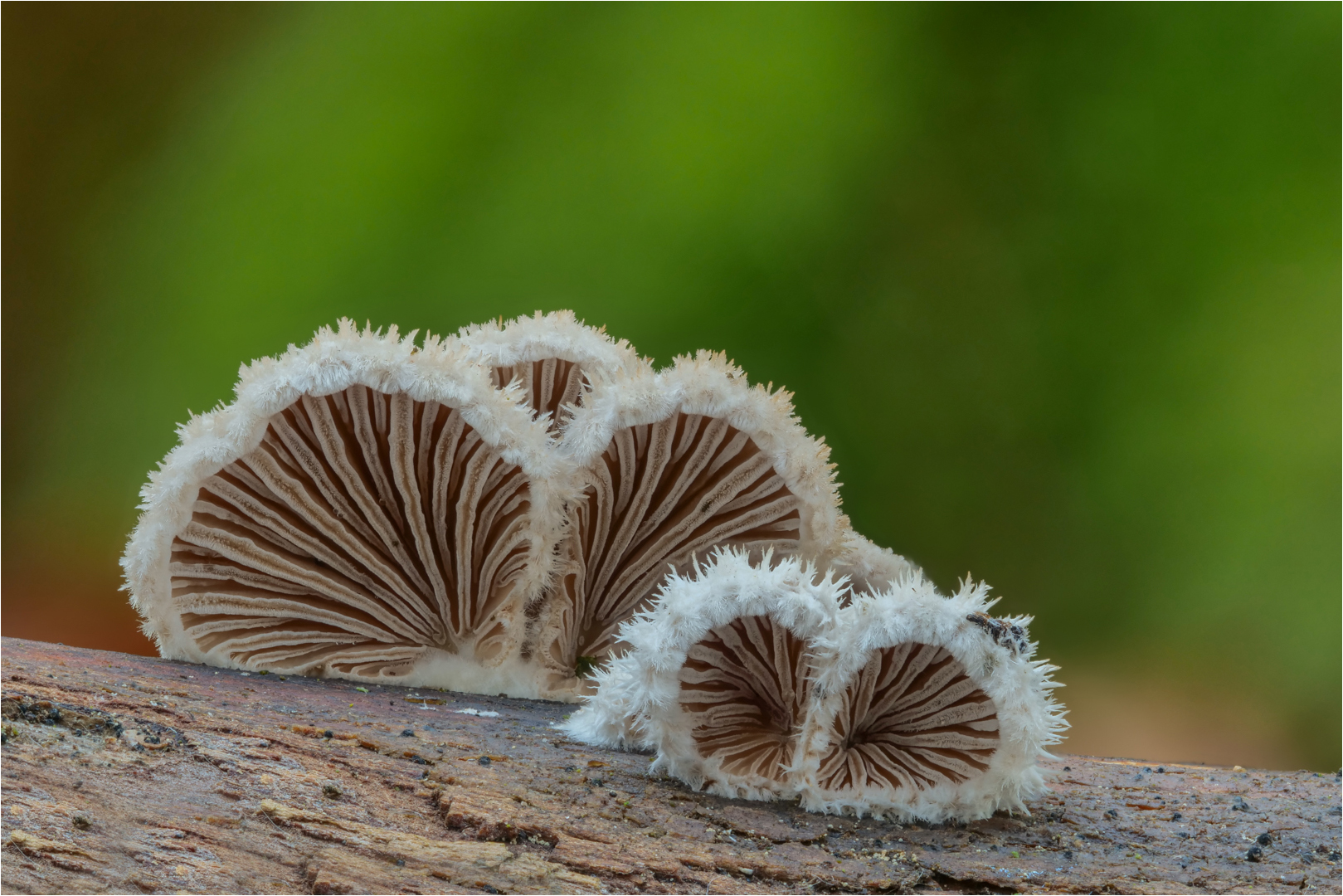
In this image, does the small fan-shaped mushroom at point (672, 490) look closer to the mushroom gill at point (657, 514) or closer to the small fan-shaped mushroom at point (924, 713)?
the mushroom gill at point (657, 514)

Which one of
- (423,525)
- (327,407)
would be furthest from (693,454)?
(327,407)

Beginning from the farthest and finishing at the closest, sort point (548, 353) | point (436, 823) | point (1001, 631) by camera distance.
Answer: point (548, 353)
point (1001, 631)
point (436, 823)

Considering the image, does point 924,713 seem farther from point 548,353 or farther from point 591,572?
point 548,353

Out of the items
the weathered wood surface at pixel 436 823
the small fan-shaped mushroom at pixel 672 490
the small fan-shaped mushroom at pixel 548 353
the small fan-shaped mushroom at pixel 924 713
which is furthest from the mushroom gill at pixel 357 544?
the small fan-shaped mushroom at pixel 924 713

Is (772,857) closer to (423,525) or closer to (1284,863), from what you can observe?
(1284,863)

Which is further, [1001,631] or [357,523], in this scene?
[357,523]

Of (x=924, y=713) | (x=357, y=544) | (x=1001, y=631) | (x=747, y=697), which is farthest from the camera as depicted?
(x=357, y=544)

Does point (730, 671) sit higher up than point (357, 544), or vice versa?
point (357, 544)

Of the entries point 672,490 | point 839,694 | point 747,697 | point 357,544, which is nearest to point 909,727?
point 839,694
